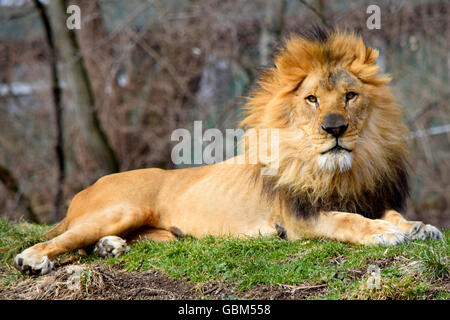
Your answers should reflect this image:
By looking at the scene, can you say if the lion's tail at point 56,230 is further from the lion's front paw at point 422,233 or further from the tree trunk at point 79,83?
the tree trunk at point 79,83

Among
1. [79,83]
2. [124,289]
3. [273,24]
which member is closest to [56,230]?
[124,289]

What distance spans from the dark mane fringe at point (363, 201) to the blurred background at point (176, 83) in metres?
4.84

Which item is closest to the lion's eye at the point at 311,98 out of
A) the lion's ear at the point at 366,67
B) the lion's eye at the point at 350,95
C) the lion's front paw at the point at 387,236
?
the lion's eye at the point at 350,95

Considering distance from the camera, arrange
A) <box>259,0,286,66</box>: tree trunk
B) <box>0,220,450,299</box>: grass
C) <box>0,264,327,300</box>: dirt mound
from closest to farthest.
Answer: <box>0,220,450,299</box>: grass < <box>0,264,327,300</box>: dirt mound < <box>259,0,286,66</box>: tree trunk

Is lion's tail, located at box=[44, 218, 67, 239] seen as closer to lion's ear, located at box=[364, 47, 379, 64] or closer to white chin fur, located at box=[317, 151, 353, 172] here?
white chin fur, located at box=[317, 151, 353, 172]

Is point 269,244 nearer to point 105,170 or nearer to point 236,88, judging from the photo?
point 105,170

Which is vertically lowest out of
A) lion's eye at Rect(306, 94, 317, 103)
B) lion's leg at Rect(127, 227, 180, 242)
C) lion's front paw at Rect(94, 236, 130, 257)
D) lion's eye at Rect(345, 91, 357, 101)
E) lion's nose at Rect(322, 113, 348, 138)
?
lion's leg at Rect(127, 227, 180, 242)

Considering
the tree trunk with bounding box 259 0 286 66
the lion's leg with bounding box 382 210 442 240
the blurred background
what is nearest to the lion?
the lion's leg with bounding box 382 210 442 240

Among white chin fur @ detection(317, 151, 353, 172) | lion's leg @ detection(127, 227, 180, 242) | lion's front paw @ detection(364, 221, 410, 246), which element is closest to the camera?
lion's front paw @ detection(364, 221, 410, 246)

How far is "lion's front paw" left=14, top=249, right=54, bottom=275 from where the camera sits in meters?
3.74

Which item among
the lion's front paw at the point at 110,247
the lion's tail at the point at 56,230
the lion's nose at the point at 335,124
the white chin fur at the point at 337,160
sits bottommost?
the lion's tail at the point at 56,230

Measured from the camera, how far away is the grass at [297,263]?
3.02 m

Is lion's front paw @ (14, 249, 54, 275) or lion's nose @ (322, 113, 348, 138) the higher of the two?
lion's nose @ (322, 113, 348, 138)
